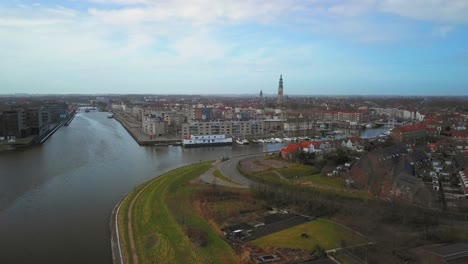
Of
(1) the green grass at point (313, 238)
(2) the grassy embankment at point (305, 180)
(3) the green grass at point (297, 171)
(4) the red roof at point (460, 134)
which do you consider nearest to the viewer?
(1) the green grass at point (313, 238)

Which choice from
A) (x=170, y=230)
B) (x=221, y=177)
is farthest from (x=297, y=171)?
(x=170, y=230)

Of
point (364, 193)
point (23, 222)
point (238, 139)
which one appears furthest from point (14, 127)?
point (364, 193)

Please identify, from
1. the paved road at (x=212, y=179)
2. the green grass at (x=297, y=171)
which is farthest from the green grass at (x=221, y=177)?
the green grass at (x=297, y=171)

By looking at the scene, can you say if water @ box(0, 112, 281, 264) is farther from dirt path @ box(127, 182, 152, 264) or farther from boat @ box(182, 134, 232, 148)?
boat @ box(182, 134, 232, 148)

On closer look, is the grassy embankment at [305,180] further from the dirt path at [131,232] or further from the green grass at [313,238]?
the dirt path at [131,232]

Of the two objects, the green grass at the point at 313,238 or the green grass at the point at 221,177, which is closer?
the green grass at the point at 313,238

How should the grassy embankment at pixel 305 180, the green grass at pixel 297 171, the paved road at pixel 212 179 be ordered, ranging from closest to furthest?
the grassy embankment at pixel 305 180 → the paved road at pixel 212 179 → the green grass at pixel 297 171

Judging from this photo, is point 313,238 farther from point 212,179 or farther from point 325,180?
point 212,179
